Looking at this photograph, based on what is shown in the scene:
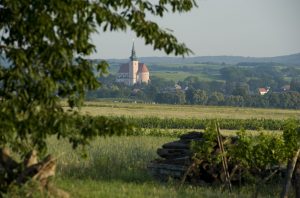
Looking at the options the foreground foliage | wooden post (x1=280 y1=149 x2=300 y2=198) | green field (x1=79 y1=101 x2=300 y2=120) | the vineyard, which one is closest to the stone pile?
the vineyard

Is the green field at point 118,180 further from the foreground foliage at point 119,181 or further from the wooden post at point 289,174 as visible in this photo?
the wooden post at point 289,174

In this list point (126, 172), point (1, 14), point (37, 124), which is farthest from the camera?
point (126, 172)

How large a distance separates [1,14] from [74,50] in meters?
1.38

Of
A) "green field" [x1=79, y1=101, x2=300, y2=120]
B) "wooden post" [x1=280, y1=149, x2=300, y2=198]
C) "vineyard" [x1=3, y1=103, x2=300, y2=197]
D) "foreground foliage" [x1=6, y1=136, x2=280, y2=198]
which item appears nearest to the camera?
"foreground foliage" [x1=6, y1=136, x2=280, y2=198]

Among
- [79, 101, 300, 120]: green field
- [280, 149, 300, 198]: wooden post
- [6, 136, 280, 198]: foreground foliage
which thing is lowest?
[79, 101, 300, 120]: green field

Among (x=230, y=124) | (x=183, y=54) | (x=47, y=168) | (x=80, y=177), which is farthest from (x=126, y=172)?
(x=230, y=124)

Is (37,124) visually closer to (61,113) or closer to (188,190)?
(61,113)

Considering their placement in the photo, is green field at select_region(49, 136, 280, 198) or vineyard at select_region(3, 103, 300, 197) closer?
green field at select_region(49, 136, 280, 198)

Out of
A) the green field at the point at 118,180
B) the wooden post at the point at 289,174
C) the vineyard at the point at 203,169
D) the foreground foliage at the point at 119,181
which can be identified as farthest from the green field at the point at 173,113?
the wooden post at the point at 289,174

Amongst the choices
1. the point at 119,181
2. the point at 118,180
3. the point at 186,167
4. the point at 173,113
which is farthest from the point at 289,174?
the point at 173,113

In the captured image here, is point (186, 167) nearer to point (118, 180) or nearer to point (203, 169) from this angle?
point (203, 169)

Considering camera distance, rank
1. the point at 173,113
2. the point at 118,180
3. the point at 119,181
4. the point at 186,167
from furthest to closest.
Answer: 1. the point at 173,113
2. the point at 186,167
3. the point at 118,180
4. the point at 119,181

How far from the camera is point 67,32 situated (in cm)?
899

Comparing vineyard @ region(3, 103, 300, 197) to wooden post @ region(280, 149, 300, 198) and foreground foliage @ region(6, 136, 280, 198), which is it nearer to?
foreground foliage @ region(6, 136, 280, 198)
